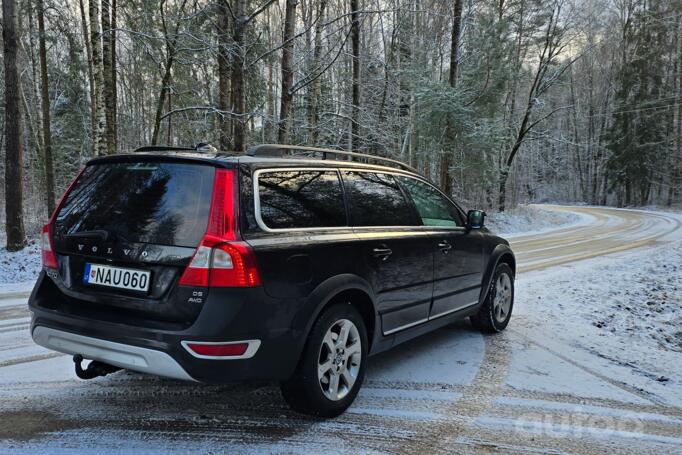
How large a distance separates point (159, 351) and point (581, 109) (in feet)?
191

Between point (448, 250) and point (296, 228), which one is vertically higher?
point (296, 228)

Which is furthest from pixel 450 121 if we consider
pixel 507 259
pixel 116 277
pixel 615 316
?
pixel 116 277

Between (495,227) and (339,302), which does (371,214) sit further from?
(495,227)

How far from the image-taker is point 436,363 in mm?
4656

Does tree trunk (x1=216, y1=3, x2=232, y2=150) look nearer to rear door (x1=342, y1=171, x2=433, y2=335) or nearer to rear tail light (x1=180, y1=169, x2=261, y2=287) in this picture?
rear door (x1=342, y1=171, x2=433, y2=335)

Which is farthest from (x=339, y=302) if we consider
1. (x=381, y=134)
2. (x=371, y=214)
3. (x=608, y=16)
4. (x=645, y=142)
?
(x=608, y=16)

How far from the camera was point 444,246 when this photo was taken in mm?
4691

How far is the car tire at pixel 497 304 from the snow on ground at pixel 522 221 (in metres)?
14.6

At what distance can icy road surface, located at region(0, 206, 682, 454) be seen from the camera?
10.2 feet

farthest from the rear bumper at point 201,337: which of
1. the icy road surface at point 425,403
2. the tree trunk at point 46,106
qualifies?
the tree trunk at point 46,106

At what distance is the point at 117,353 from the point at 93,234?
0.79 m

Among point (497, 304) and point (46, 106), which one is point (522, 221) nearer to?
point (497, 304)

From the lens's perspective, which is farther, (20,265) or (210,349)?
(20,265)

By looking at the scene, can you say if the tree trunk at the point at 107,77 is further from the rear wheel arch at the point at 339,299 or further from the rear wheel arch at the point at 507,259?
the rear wheel arch at the point at 339,299
